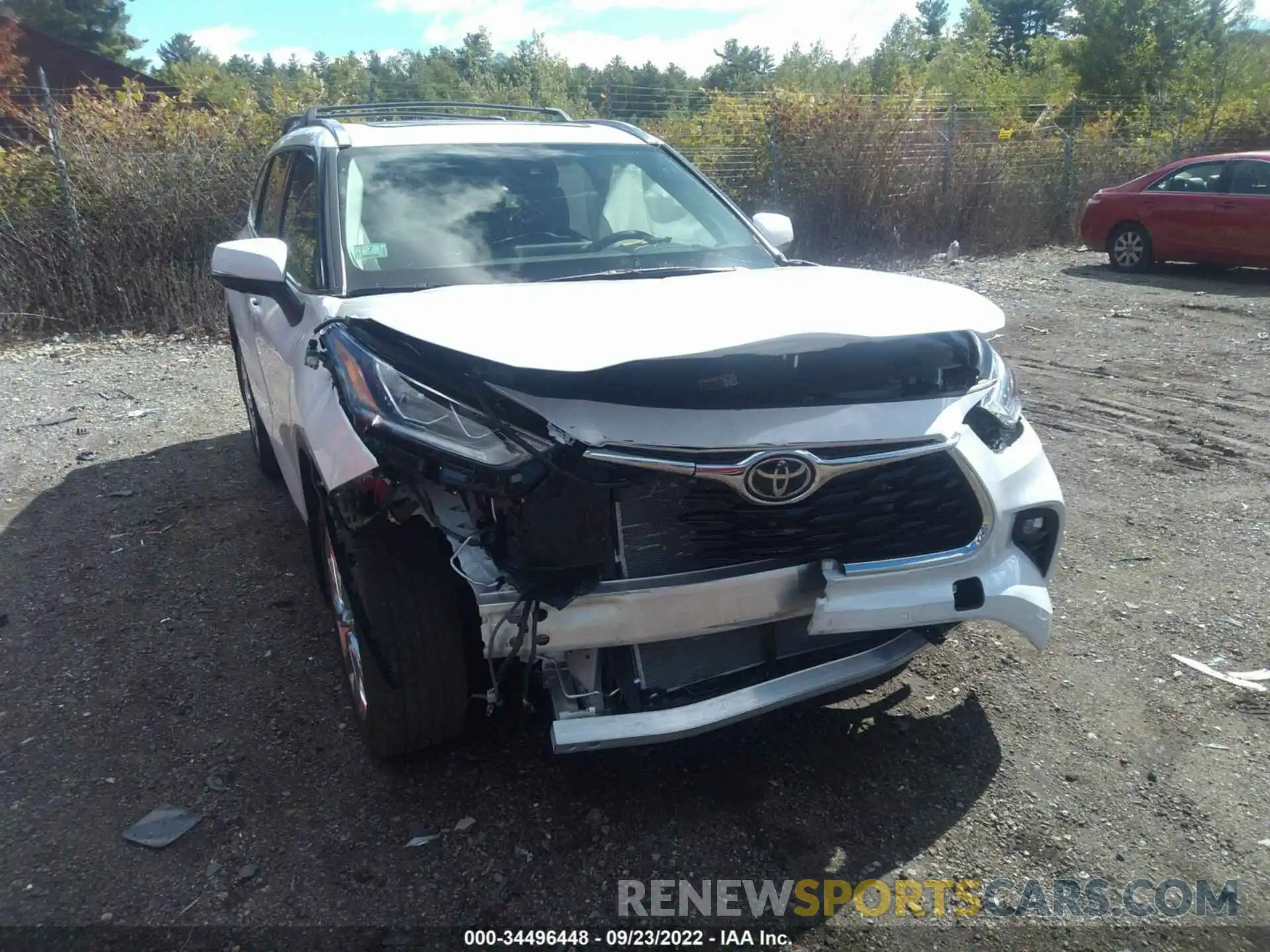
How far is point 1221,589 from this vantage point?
3996mm

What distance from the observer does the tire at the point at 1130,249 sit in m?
12.9

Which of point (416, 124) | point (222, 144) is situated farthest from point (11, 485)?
point (222, 144)

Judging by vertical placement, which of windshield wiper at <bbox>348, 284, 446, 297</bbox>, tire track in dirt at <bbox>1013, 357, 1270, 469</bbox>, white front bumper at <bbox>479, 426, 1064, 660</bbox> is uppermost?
windshield wiper at <bbox>348, 284, 446, 297</bbox>

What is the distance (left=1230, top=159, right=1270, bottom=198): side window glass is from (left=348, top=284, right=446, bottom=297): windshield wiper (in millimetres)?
12022

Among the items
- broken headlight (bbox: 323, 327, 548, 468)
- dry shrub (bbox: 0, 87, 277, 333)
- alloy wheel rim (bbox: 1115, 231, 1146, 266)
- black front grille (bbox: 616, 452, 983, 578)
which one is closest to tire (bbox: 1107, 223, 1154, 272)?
alloy wheel rim (bbox: 1115, 231, 1146, 266)

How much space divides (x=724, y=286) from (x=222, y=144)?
31.0ft

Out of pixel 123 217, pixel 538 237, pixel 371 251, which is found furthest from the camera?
pixel 123 217

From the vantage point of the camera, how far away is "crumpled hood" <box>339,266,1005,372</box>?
92.0 inches

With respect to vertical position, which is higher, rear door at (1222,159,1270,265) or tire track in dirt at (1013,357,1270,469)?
rear door at (1222,159,1270,265)

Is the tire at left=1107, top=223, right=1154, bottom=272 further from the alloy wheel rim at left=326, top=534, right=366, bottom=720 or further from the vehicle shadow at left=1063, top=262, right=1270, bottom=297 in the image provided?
the alloy wheel rim at left=326, top=534, right=366, bottom=720

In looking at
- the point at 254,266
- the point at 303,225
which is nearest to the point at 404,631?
the point at 254,266

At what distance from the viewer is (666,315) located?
8.63 feet

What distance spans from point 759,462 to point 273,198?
3.63 m

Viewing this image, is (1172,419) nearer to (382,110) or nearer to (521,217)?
(521,217)
